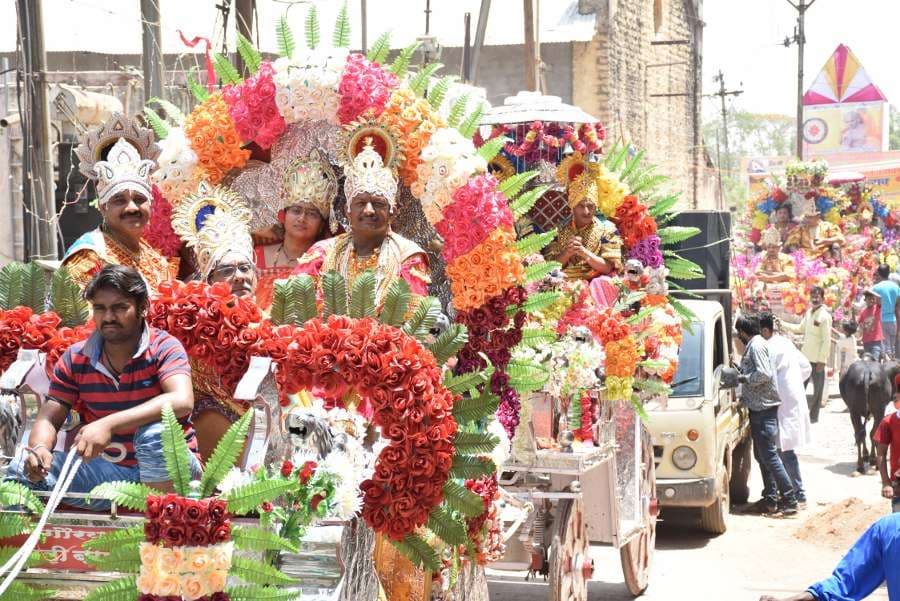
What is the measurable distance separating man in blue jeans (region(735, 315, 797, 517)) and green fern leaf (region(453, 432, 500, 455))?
786cm

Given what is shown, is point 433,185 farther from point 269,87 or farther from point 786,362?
point 786,362

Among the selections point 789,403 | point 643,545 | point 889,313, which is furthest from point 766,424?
point 889,313

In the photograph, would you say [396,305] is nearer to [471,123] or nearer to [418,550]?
[418,550]

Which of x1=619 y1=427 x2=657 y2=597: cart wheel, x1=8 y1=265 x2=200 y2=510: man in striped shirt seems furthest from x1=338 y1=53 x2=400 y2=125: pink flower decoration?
x1=619 y1=427 x2=657 y2=597: cart wheel

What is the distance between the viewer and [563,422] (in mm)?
7836

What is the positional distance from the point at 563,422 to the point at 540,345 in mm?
490

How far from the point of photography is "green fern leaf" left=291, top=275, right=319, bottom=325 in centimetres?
517

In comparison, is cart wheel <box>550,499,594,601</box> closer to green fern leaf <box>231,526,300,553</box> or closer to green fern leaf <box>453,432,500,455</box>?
green fern leaf <box>453,432,500,455</box>

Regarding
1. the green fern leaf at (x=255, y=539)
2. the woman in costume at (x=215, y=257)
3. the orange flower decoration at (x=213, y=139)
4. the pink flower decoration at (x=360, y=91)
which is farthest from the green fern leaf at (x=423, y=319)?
the orange flower decoration at (x=213, y=139)

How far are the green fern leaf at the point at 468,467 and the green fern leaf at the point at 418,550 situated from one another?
30 centimetres

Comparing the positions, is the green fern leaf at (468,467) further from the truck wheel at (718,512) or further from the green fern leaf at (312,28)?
the truck wheel at (718,512)

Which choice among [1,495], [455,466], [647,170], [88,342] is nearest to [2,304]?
[88,342]

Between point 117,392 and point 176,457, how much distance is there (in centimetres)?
73

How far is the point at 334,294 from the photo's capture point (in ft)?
17.0
